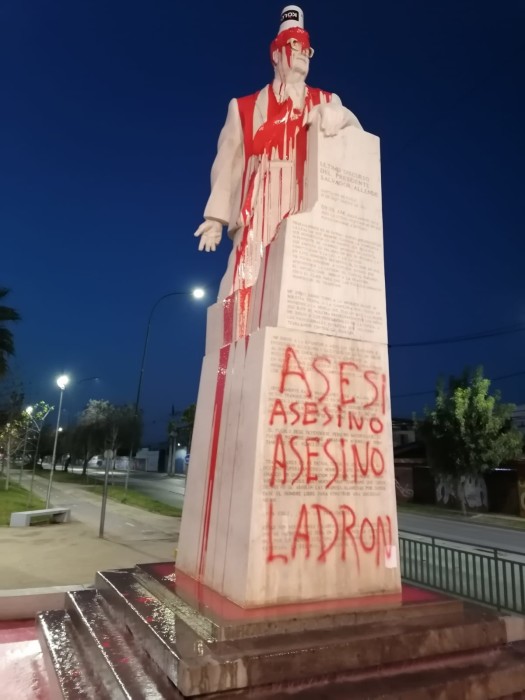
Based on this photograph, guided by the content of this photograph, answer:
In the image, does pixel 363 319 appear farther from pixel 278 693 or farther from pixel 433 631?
pixel 278 693

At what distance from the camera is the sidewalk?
9422 millimetres

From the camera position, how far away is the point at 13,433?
107 feet

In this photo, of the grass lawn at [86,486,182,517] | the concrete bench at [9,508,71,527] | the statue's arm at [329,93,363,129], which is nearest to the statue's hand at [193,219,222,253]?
the statue's arm at [329,93,363,129]

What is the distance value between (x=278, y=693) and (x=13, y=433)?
33.7m

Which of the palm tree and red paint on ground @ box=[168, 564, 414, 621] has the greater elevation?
the palm tree

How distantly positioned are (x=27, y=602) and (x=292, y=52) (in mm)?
6512

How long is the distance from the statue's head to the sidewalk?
7707mm

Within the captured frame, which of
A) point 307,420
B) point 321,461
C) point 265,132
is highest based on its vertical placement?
point 265,132

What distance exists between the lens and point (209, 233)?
5977 millimetres

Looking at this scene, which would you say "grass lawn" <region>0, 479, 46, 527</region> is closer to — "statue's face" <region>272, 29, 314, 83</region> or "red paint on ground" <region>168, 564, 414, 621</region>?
"red paint on ground" <region>168, 564, 414, 621</region>

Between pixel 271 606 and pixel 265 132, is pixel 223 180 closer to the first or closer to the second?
pixel 265 132

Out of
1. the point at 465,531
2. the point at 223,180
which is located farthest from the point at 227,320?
the point at 465,531

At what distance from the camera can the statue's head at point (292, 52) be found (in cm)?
574

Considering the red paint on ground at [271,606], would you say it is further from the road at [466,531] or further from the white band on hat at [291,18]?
the road at [466,531]
